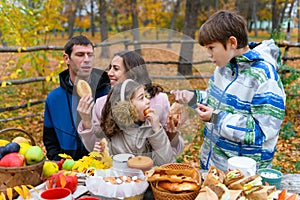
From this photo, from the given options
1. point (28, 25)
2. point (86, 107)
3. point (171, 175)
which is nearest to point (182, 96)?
point (171, 175)

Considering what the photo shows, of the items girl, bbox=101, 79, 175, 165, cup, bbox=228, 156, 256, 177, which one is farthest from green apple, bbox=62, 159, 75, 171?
cup, bbox=228, 156, 256, 177

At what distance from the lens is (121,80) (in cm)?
132

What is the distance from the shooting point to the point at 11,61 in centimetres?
475

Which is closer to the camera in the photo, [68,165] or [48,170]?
[48,170]

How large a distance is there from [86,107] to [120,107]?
266 mm

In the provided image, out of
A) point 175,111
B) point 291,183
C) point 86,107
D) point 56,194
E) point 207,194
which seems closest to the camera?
point 207,194

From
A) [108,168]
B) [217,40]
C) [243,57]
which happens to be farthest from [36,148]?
[243,57]

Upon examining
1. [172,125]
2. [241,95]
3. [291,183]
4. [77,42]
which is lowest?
[291,183]

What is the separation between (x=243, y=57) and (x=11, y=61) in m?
4.03

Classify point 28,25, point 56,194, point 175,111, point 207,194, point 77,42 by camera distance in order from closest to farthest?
point 207,194 → point 56,194 → point 175,111 → point 77,42 → point 28,25

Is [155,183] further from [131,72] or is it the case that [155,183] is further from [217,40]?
[217,40]

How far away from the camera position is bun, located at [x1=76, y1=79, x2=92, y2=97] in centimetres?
149

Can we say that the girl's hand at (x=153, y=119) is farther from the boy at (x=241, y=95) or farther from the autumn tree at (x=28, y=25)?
the autumn tree at (x=28, y=25)

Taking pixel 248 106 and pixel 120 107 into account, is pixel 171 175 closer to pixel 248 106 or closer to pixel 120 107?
pixel 120 107
